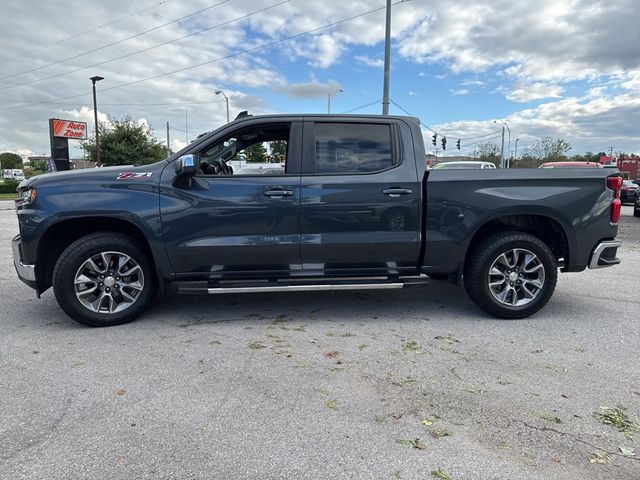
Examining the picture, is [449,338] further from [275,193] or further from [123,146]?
[123,146]

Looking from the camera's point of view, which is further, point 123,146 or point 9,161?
point 9,161

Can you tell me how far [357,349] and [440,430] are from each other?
1283 millimetres

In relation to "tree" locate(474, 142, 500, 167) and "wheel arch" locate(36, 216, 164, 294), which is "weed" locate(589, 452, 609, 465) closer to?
"wheel arch" locate(36, 216, 164, 294)

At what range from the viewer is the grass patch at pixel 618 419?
2.67 metres

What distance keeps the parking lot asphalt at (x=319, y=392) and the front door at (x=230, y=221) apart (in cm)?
63

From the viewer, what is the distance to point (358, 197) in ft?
14.4

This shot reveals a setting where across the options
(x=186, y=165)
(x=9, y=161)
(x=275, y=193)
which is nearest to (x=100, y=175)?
(x=186, y=165)

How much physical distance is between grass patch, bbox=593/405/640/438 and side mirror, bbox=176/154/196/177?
3618 millimetres

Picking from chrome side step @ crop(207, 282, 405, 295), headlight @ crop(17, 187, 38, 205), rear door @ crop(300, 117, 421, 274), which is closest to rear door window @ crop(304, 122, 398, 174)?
rear door @ crop(300, 117, 421, 274)

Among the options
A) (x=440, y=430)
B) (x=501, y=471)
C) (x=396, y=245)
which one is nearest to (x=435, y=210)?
(x=396, y=245)

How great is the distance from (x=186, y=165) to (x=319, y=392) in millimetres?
2332

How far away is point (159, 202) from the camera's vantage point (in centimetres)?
427

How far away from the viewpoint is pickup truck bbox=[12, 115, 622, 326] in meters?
4.26

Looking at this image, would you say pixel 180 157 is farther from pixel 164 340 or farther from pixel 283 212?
pixel 164 340
